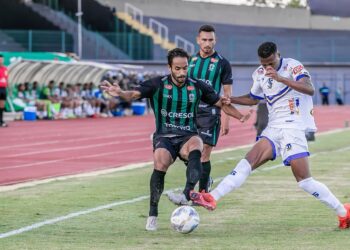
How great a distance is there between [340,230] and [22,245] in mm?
3048

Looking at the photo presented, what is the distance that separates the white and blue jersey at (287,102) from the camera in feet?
34.2

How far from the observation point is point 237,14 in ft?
261

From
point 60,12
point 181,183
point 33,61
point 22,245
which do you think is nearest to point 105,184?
point 181,183

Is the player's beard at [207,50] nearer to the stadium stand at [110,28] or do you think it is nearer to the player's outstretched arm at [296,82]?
the player's outstretched arm at [296,82]

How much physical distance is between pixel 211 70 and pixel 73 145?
43.1 ft

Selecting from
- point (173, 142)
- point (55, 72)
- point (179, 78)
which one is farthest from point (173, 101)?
point (55, 72)

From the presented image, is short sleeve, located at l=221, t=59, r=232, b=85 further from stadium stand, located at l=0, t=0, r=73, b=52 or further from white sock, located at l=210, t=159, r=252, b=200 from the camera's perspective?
stadium stand, located at l=0, t=0, r=73, b=52

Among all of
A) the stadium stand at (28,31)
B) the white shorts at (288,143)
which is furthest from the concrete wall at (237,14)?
the white shorts at (288,143)

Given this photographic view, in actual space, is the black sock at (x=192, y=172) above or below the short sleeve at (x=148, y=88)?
below

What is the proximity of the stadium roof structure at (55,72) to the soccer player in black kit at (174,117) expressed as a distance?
29.0 m

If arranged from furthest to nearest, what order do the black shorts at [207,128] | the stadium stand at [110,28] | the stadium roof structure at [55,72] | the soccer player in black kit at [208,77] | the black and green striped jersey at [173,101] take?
the stadium stand at [110,28] < the stadium roof structure at [55,72] < the black shorts at [207,128] < the soccer player in black kit at [208,77] < the black and green striped jersey at [173,101]

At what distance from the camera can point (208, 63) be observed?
1267 cm

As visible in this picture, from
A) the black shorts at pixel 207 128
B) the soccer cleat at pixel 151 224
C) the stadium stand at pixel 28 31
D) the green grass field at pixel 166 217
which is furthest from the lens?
the stadium stand at pixel 28 31

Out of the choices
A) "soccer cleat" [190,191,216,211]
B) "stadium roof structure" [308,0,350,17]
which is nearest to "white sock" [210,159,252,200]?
"soccer cleat" [190,191,216,211]
